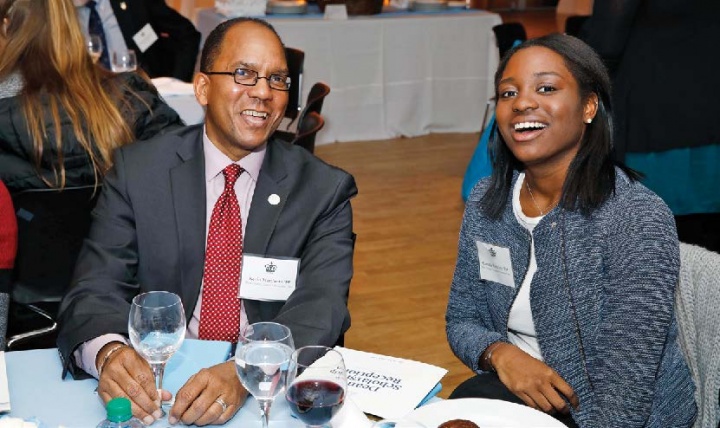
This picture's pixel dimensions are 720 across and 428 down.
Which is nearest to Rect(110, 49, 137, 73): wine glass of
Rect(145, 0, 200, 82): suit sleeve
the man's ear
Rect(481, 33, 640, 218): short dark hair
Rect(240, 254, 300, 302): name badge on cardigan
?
Rect(145, 0, 200, 82): suit sleeve

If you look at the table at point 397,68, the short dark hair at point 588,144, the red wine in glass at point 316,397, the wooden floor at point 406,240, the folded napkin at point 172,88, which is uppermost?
the short dark hair at point 588,144

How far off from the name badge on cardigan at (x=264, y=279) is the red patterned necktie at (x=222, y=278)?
1.8 inches

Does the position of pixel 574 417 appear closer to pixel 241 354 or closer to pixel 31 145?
pixel 241 354

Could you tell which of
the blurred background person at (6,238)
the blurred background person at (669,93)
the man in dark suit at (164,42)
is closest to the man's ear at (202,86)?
the blurred background person at (6,238)

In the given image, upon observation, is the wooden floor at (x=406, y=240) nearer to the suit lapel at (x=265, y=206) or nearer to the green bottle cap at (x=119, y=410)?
the suit lapel at (x=265, y=206)

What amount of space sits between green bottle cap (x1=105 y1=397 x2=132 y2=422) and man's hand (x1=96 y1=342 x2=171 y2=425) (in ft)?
0.57

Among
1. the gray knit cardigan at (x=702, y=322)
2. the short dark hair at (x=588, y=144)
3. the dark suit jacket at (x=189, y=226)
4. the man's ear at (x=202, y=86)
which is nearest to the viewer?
the gray knit cardigan at (x=702, y=322)

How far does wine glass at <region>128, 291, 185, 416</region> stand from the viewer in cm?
165

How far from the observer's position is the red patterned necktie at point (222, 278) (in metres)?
2.28

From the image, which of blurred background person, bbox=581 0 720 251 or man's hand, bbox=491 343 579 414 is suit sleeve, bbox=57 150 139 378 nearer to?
man's hand, bbox=491 343 579 414

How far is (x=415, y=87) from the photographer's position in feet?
24.4

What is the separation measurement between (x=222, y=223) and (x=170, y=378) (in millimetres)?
580

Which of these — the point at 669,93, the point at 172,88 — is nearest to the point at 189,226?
the point at 172,88

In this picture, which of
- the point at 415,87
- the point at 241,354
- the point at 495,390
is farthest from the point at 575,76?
the point at 415,87
